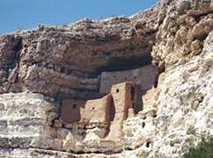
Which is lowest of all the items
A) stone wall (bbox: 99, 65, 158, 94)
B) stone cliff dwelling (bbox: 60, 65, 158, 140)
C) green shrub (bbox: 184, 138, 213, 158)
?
green shrub (bbox: 184, 138, 213, 158)

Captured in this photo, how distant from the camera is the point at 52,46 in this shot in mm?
35500

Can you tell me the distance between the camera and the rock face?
2969cm

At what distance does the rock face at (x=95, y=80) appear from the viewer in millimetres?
29686

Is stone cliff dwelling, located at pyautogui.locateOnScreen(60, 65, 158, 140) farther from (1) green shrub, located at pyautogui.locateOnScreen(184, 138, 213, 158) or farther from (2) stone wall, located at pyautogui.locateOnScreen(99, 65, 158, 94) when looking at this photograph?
(1) green shrub, located at pyautogui.locateOnScreen(184, 138, 213, 158)

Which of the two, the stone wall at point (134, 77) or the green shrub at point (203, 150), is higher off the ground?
the stone wall at point (134, 77)

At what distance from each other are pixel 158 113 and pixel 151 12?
6851 mm

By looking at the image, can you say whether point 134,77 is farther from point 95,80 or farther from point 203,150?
point 203,150

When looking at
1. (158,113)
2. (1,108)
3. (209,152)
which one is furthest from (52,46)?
(209,152)

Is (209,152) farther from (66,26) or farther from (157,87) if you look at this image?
(66,26)

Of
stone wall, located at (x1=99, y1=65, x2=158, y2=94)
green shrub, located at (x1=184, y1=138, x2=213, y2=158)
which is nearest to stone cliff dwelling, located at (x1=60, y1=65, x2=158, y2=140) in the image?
stone wall, located at (x1=99, y1=65, x2=158, y2=94)

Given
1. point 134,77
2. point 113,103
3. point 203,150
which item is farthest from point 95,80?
point 203,150

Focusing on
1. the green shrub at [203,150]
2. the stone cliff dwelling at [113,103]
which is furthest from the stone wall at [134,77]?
the green shrub at [203,150]

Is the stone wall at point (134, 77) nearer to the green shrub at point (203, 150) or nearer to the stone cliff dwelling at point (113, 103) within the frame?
the stone cliff dwelling at point (113, 103)

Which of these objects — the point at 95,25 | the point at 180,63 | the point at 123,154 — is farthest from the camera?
the point at 95,25
